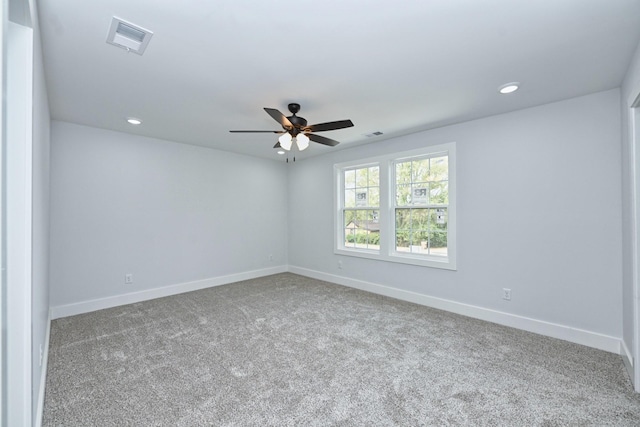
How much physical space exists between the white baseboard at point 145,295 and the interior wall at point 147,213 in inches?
2.9

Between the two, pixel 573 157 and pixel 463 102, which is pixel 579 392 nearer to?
pixel 573 157

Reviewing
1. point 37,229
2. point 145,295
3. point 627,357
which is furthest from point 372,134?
point 145,295

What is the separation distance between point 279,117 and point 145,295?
357 centimetres

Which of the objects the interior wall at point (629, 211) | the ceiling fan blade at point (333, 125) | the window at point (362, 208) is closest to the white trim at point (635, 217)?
the interior wall at point (629, 211)

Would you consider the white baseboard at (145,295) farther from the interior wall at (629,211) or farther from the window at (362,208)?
the interior wall at (629,211)

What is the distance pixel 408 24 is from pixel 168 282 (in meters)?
4.76

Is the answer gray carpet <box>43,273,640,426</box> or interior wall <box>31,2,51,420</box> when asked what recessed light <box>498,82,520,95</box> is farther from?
interior wall <box>31,2,51,420</box>

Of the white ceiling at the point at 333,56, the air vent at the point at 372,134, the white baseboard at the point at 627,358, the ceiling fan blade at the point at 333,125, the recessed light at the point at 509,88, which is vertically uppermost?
the white ceiling at the point at 333,56

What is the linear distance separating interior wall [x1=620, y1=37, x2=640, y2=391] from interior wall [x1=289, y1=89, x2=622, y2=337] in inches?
5.3

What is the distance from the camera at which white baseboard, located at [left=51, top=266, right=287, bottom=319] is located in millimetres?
3812

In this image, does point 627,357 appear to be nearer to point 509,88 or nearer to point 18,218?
point 509,88

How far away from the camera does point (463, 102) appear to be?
125 inches

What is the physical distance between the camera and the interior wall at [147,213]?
385 centimetres

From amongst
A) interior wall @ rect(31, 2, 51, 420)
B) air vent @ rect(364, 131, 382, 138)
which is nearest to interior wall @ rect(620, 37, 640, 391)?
air vent @ rect(364, 131, 382, 138)
